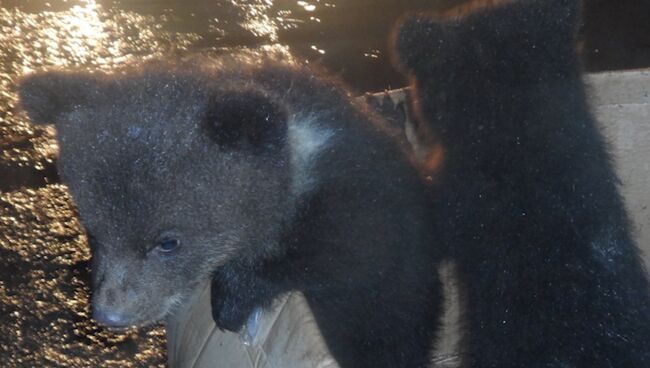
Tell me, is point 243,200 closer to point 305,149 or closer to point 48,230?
point 305,149

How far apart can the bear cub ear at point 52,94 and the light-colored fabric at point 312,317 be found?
576 mm

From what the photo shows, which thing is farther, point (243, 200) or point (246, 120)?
point (243, 200)

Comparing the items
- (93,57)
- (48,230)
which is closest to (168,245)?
(48,230)

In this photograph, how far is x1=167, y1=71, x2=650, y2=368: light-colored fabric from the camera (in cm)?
191

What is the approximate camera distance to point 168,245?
2035 millimetres

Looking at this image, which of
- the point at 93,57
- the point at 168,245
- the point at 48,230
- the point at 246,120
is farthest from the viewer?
the point at 93,57

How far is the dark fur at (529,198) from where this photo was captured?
6.66 ft

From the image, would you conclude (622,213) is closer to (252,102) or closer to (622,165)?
(622,165)

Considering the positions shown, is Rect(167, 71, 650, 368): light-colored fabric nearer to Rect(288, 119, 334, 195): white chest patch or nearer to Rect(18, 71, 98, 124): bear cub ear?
Rect(288, 119, 334, 195): white chest patch

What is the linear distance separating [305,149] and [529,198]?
1.67 ft

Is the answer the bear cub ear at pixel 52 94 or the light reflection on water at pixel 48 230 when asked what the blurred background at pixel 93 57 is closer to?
the light reflection on water at pixel 48 230

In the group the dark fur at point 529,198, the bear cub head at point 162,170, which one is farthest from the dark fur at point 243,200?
the dark fur at point 529,198

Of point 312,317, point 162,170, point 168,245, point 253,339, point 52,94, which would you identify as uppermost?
point 52,94

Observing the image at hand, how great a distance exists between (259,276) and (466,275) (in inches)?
19.0
